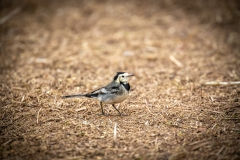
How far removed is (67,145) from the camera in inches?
169

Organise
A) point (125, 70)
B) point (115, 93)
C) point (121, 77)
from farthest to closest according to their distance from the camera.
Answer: point (125, 70), point (121, 77), point (115, 93)

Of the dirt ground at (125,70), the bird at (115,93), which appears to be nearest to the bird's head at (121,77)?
the bird at (115,93)

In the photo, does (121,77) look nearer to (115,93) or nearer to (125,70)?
(115,93)

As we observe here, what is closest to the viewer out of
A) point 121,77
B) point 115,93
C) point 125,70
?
point 115,93

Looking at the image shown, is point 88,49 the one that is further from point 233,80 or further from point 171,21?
point 233,80

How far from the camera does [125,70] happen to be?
7.52 m

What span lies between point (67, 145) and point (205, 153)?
2.17 meters

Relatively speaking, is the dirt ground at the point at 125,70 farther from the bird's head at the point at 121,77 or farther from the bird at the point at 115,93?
the bird's head at the point at 121,77

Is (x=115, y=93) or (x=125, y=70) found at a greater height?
(x=125, y=70)

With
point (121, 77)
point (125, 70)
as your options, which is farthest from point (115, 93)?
point (125, 70)

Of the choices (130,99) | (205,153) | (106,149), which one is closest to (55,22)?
(130,99)

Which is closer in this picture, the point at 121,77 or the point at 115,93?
the point at 115,93

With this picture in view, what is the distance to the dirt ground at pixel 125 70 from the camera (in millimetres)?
4320

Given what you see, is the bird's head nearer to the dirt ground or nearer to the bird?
the bird
